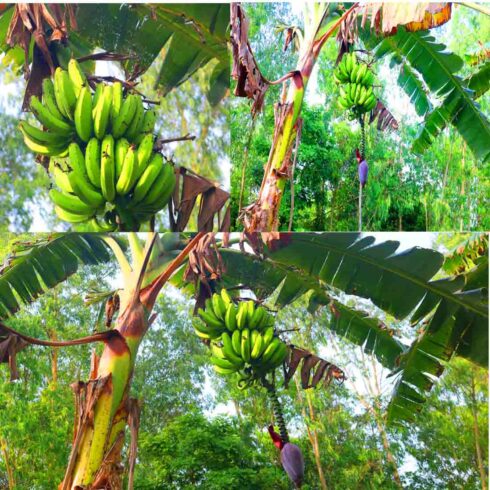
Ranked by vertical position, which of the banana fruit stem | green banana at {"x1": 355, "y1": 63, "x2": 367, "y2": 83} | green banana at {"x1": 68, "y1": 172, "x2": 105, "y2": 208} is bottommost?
the banana fruit stem

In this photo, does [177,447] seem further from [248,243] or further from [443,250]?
[443,250]

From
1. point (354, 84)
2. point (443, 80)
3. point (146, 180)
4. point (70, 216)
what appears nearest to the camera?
point (146, 180)

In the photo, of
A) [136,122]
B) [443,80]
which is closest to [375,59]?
[443,80]

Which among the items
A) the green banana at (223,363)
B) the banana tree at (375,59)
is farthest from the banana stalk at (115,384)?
Result: the banana tree at (375,59)

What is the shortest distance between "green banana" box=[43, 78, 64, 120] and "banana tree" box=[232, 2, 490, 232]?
0.75m

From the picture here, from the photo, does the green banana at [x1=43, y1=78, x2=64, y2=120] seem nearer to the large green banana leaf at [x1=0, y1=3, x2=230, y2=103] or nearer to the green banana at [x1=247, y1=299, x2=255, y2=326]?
the large green banana leaf at [x1=0, y1=3, x2=230, y2=103]

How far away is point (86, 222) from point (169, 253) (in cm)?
64

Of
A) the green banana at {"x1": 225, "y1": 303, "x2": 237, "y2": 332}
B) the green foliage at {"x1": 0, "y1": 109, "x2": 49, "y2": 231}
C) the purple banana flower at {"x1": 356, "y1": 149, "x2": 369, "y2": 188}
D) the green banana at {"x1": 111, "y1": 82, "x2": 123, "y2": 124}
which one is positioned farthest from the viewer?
the purple banana flower at {"x1": 356, "y1": 149, "x2": 369, "y2": 188}

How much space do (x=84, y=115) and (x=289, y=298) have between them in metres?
1.04

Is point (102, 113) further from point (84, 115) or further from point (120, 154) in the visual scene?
point (120, 154)

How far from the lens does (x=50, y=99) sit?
10.3 feet

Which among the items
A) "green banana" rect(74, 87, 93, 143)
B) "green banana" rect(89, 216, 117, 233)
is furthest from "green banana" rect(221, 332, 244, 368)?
"green banana" rect(74, 87, 93, 143)

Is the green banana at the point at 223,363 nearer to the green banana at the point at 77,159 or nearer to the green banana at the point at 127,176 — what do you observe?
the green banana at the point at 127,176

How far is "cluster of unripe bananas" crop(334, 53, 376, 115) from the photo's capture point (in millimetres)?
3580
